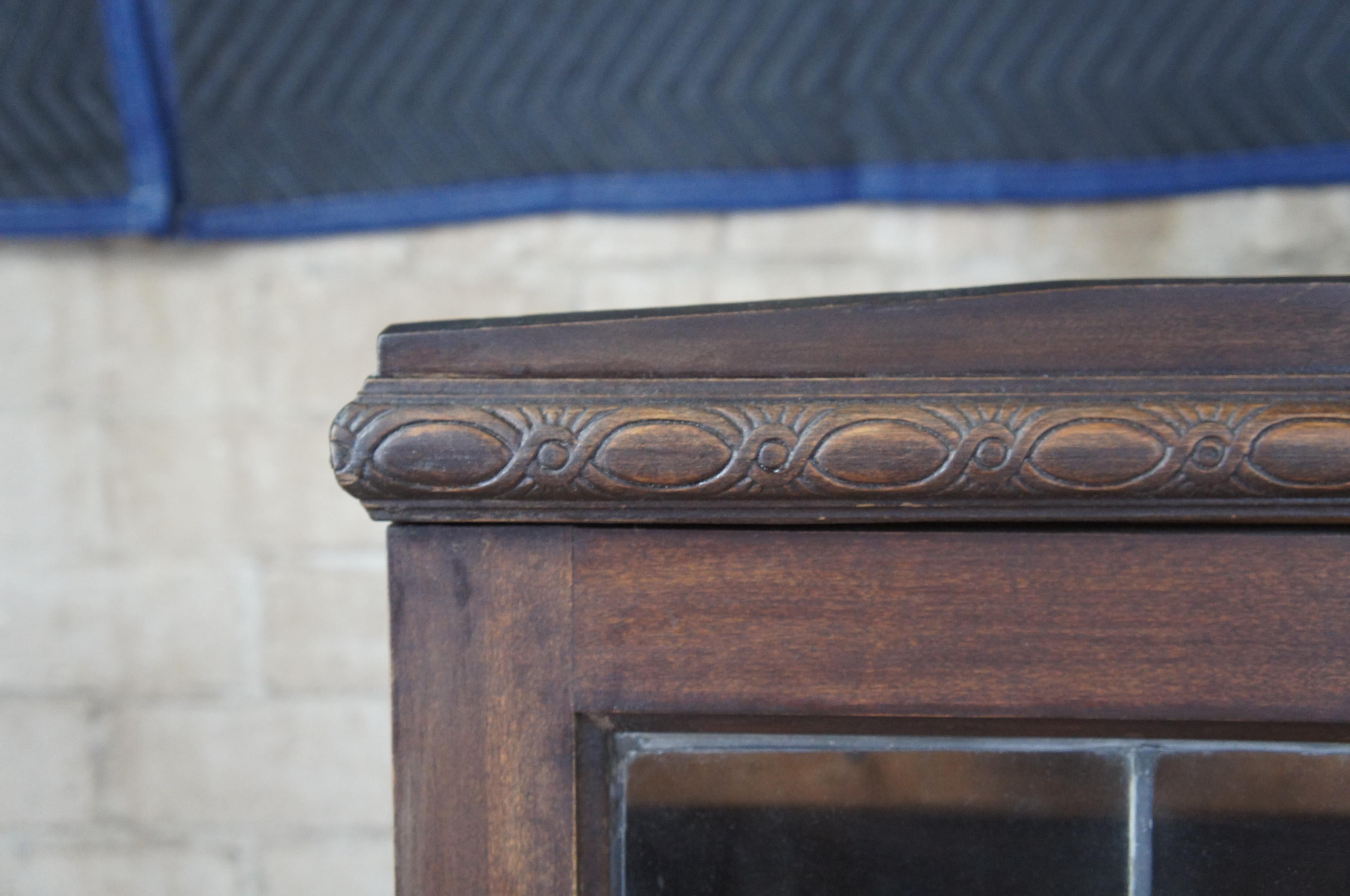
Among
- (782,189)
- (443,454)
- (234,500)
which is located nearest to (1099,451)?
(443,454)

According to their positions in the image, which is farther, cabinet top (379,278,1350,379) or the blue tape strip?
the blue tape strip

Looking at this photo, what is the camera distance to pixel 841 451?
29cm

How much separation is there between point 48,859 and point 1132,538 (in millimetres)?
929

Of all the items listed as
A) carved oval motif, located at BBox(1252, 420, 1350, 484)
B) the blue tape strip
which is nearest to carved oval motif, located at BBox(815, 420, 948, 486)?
carved oval motif, located at BBox(1252, 420, 1350, 484)

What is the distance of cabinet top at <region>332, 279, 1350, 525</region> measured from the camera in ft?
0.95

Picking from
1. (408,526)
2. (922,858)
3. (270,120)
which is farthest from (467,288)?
(922,858)

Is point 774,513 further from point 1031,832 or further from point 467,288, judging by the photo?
point 467,288

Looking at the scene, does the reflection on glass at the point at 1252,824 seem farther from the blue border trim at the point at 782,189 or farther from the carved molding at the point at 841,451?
the blue border trim at the point at 782,189

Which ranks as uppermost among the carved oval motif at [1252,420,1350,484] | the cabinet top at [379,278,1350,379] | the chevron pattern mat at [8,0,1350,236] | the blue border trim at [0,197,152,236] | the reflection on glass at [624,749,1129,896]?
the chevron pattern mat at [8,0,1350,236]

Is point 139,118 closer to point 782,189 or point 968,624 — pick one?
point 782,189

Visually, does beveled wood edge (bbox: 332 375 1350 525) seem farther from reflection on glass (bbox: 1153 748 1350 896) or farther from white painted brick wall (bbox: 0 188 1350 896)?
white painted brick wall (bbox: 0 188 1350 896)

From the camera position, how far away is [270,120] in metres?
0.69

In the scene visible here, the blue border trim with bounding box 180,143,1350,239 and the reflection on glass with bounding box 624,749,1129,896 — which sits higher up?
the blue border trim with bounding box 180,143,1350,239

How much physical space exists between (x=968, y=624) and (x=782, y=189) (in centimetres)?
47
